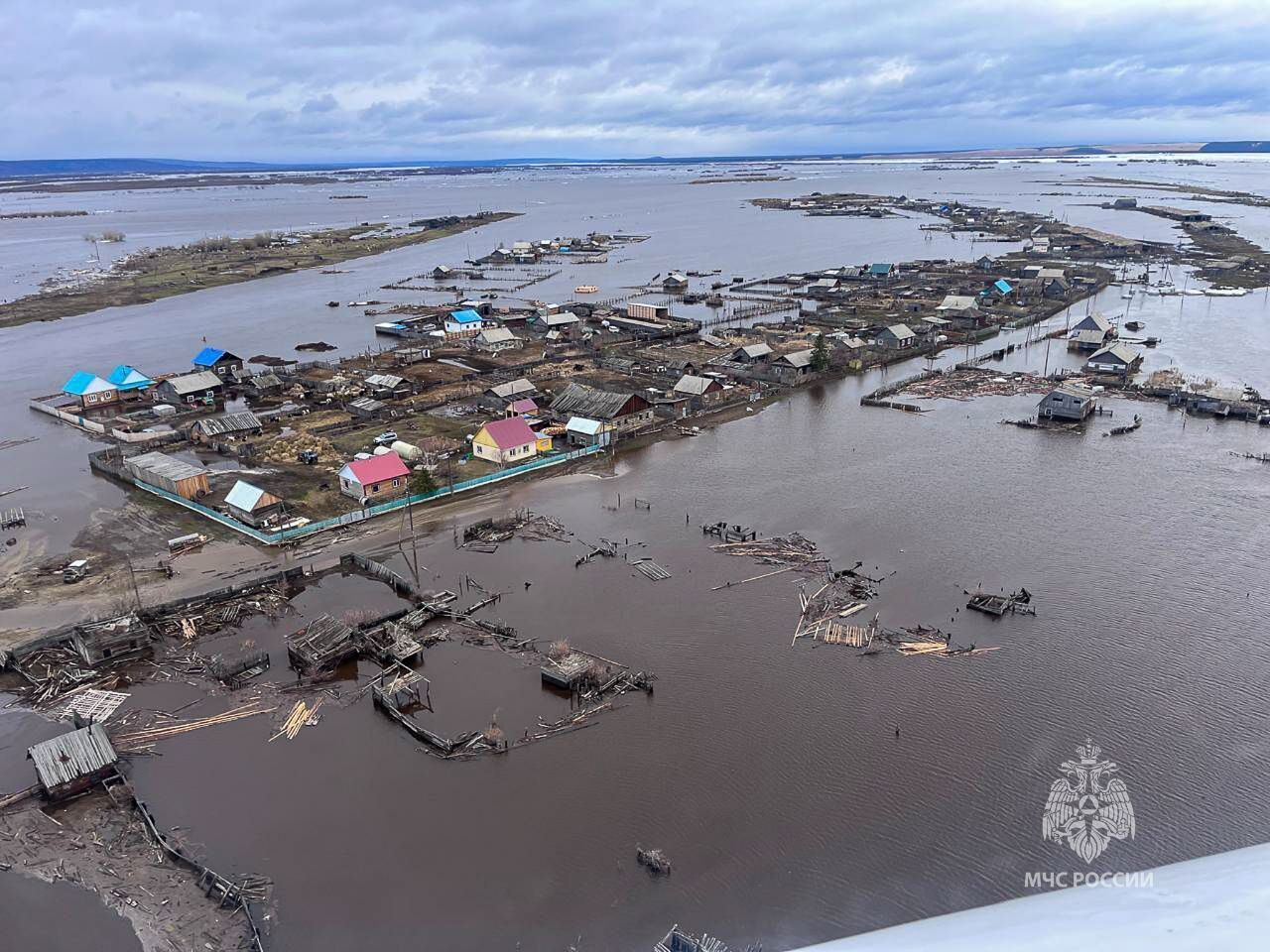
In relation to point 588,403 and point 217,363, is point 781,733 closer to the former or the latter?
point 588,403

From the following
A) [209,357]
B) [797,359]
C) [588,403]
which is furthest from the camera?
[797,359]

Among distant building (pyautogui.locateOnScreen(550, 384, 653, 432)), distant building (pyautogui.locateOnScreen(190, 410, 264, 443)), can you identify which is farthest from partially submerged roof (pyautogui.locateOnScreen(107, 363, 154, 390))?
distant building (pyautogui.locateOnScreen(550, 384, 653, 432))

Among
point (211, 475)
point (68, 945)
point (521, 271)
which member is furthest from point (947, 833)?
point (521, 271)

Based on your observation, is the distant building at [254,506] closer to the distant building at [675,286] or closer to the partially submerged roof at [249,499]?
the partially submerged roof at [249,499]

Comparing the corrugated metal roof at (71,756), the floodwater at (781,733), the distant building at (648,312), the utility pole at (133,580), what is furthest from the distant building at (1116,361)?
the corrugated metal roof at (71,756)

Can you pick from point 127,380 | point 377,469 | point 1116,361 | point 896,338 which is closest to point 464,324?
point 127,380
